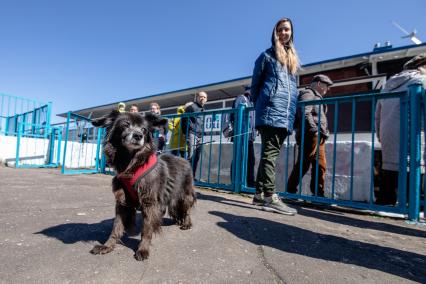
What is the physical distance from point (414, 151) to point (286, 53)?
206 centimetres

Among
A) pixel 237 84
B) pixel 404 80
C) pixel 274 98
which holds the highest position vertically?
pixel 237 84

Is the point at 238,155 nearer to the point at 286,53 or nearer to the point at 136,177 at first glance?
the point at 286,53

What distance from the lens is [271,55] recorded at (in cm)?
387

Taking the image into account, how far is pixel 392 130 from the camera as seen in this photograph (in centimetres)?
374

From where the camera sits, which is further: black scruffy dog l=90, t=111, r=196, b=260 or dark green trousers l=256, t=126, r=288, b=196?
dark green trousers l=256, t=126, r=288, b=196

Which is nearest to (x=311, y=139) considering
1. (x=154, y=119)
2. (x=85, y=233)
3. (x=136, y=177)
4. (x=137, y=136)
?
(x=154, y=119)

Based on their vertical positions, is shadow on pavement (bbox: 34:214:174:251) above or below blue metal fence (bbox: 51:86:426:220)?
below

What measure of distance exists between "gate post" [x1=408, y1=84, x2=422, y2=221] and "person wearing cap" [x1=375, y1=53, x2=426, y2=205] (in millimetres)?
201

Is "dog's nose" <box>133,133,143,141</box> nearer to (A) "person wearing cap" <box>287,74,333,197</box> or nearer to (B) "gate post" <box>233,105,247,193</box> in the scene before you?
(A) "person wearing cap" <box>287,74,333,197</box>

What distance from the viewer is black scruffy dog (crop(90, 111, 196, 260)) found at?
2.25 m

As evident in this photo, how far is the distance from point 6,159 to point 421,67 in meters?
13.7

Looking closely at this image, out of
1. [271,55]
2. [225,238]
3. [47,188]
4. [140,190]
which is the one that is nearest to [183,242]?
[225,238]

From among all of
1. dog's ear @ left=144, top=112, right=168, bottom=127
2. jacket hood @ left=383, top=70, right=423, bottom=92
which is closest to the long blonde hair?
jacket hood @ left=383, top=70, right=423, bottom=92

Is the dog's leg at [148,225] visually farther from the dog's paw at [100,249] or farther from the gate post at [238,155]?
the gate post at [238,155]
